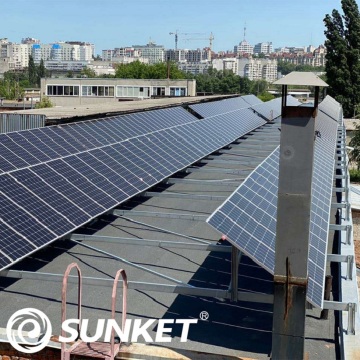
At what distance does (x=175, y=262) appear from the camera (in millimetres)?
10492

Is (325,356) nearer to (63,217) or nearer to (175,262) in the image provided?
(175,262)

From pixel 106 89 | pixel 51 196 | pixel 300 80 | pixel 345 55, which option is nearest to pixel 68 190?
pixel 51 196

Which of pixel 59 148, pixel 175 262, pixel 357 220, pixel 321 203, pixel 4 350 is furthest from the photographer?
pixel 357 220

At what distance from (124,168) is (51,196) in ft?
13.2

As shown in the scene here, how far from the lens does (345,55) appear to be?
212 feet

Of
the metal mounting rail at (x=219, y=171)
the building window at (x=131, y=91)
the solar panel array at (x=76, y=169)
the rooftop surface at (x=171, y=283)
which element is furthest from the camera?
the building window at (x=131, y=91)

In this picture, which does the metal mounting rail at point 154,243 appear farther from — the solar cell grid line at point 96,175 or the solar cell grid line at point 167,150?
the solar cell grid line at point 167,150

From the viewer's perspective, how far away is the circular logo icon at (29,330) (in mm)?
7555

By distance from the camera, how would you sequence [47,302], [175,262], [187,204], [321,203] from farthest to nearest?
[187,204], [321,203], [175,262], [47,302]

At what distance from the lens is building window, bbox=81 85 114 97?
3061 inches

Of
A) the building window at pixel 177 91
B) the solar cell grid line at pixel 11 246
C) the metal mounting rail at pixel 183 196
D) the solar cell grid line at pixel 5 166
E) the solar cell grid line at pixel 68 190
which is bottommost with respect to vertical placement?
the metal mounting rail at pixel 183 196

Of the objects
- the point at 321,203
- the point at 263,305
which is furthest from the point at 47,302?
the point at 321,203

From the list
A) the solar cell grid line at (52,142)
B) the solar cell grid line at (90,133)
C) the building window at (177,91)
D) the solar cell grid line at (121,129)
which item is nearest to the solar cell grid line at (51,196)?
the solar cell grid line at (52,142)

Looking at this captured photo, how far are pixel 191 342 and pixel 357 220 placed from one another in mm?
23432
